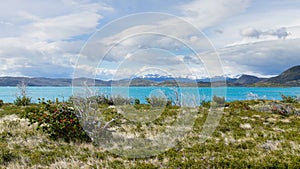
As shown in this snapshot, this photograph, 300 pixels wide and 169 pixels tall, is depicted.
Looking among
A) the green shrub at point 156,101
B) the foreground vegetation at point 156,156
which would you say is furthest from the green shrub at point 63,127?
the green shrub at point 156,101

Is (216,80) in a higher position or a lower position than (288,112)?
higher

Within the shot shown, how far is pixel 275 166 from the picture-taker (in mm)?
8688

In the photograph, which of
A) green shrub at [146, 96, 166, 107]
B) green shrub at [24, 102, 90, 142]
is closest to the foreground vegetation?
green shrub at [24, 102, 90, 142]

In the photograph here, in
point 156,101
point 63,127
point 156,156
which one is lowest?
point 156,156

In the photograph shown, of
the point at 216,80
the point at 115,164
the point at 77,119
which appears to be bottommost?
the point at 115,164

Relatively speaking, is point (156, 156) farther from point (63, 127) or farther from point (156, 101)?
point (156, 101)

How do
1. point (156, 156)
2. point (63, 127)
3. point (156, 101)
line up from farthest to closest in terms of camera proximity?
point (156, 101) → point (63, 127) → point (156, 156)

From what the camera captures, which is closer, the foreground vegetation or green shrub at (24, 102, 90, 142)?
the foreground vegetation

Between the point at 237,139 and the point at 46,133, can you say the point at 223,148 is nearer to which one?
the point at 237,139

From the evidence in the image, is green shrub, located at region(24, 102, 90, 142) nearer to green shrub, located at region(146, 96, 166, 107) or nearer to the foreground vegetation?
the foreground vegetation

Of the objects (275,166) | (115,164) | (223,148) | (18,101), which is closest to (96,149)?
(115,164)

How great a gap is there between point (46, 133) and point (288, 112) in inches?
737

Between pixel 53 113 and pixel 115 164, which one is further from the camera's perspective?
pixel 53 113

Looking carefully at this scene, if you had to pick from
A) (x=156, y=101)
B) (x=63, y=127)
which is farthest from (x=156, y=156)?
(x=156, y=101)
